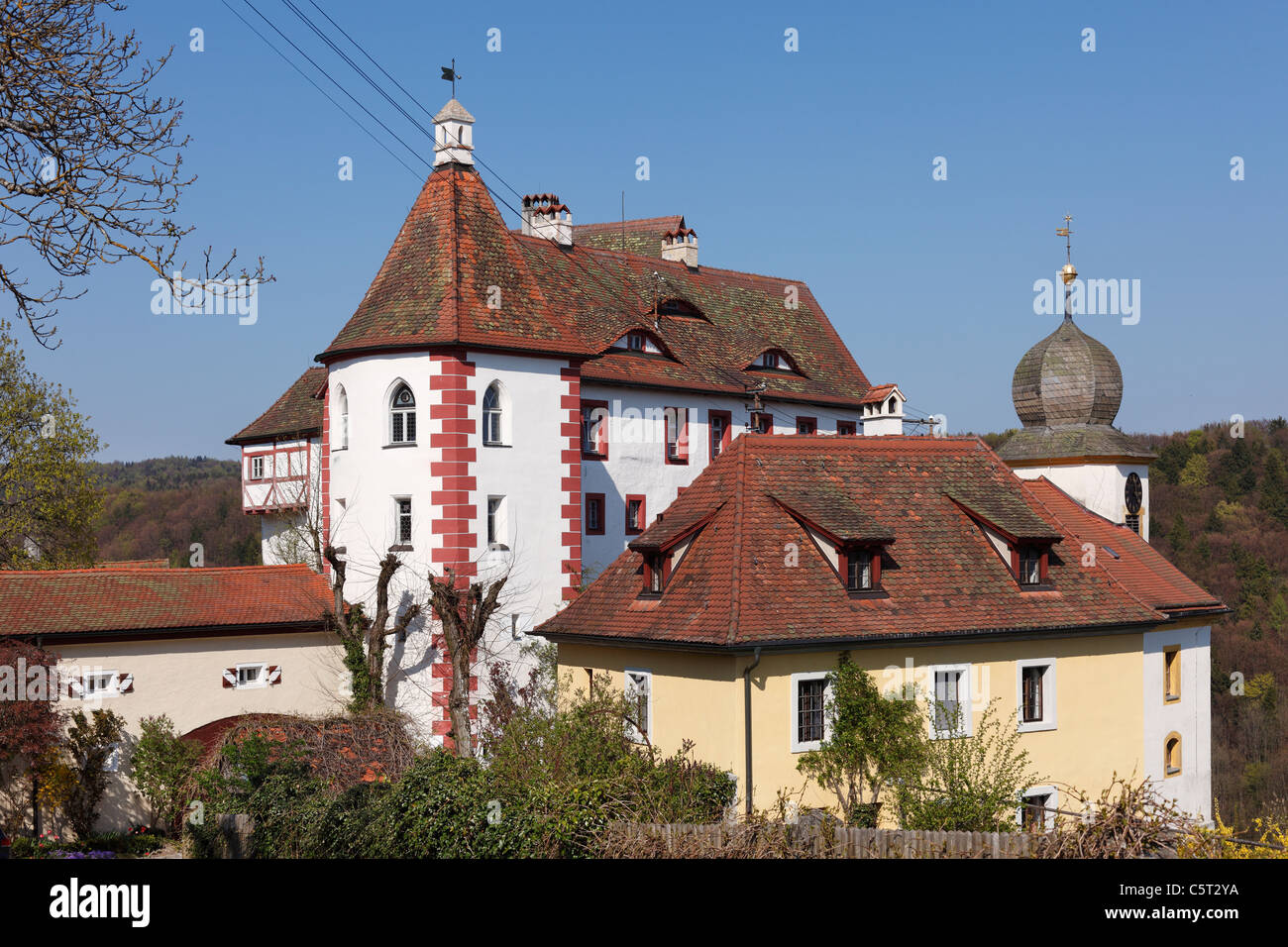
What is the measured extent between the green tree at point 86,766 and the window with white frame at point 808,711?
12396mm

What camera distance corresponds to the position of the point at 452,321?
29.4 meters

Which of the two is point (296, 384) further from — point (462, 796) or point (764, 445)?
point (462, 796)

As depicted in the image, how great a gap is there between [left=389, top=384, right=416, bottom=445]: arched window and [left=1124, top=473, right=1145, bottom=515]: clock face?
63.3ft

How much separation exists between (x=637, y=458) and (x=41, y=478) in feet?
58.5

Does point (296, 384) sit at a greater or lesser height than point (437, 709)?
greater

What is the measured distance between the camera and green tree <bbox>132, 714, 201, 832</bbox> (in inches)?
980

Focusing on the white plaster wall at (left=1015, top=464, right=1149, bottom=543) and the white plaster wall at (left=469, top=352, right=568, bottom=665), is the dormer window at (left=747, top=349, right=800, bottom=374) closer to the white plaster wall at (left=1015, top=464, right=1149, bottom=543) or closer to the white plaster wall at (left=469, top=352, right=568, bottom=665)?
the white plaster wall at (left=1015, top=464, right=1149, bottom=543)

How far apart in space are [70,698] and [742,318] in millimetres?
25580

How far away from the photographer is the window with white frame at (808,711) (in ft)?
73.3

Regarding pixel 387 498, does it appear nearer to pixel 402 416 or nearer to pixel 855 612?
pixel 402 416

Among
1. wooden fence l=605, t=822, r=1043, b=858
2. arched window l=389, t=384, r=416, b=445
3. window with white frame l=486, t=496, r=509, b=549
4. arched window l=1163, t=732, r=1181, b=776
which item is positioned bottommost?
arched window l=1163, t=732, r=1181, b=776

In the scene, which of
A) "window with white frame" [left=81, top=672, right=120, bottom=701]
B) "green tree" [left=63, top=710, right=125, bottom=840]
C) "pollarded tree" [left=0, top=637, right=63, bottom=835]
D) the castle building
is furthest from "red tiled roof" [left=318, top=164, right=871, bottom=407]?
"green tree" [left=63, top=710, right=125, bottom=840]
